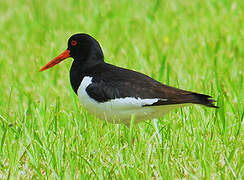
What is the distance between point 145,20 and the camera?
856cm

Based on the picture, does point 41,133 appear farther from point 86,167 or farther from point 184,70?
point 184,70

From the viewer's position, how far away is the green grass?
380cm

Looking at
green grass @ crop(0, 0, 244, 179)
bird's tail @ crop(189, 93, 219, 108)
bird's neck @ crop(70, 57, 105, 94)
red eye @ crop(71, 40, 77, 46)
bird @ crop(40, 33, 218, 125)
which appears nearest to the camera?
green grass @ crop(0, 0, 244, 179)

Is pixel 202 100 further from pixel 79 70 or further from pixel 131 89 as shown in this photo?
pixel 79 70

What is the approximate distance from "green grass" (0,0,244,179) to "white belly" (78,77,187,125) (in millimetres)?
114

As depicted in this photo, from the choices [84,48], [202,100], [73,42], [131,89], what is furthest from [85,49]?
[202,100]

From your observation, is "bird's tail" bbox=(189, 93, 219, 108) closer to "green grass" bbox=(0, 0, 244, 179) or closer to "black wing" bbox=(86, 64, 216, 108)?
"black wing" bbox=(86, 64, 216, 108)

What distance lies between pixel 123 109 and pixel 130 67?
178 centimetres

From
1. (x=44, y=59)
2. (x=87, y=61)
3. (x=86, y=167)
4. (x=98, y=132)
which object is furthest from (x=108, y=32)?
(x=86, y=167)

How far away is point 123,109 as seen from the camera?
14.9 ft

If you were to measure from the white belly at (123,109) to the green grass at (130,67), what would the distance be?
0.11 meters

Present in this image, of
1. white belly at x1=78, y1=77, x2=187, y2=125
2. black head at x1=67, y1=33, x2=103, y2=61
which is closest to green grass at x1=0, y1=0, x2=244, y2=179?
white belly at x1=78, y1=77, x2=187, y2=125

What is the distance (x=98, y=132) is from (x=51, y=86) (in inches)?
67.8

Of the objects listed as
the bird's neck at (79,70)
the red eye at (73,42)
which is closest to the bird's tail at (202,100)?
the bird's neck at (79,70)
